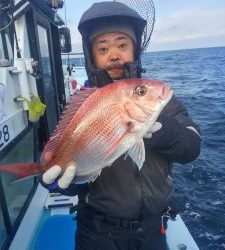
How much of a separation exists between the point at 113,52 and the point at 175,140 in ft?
2.66

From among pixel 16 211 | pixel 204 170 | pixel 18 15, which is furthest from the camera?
pixel 204 170

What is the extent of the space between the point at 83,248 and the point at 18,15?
3.20 m

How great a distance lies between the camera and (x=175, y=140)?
2342 mm


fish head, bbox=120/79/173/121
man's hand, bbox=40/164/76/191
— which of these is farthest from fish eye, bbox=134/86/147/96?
man's hand, bbox=40/164/76/191

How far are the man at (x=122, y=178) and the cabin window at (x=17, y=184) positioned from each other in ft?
3.78

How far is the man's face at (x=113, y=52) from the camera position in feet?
8.75

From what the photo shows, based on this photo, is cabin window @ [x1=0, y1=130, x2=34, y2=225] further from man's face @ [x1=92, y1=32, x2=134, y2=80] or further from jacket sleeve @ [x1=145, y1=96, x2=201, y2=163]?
jacket sleeve @ [x1=145, y1=96, x2=201, y2=163]

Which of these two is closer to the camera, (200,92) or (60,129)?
(60,129)

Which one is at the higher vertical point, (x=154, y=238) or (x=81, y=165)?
(x=81, y=165)

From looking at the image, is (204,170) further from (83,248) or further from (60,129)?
(60,129)

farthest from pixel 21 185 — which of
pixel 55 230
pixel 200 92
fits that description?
pixel 200 92

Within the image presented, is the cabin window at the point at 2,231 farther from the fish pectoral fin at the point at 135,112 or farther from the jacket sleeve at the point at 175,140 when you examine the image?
the fish pectoral fin at the point at 135,112

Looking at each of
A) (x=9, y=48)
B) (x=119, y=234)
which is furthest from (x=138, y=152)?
(x=9, y=48)

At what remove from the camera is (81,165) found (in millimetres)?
2168
